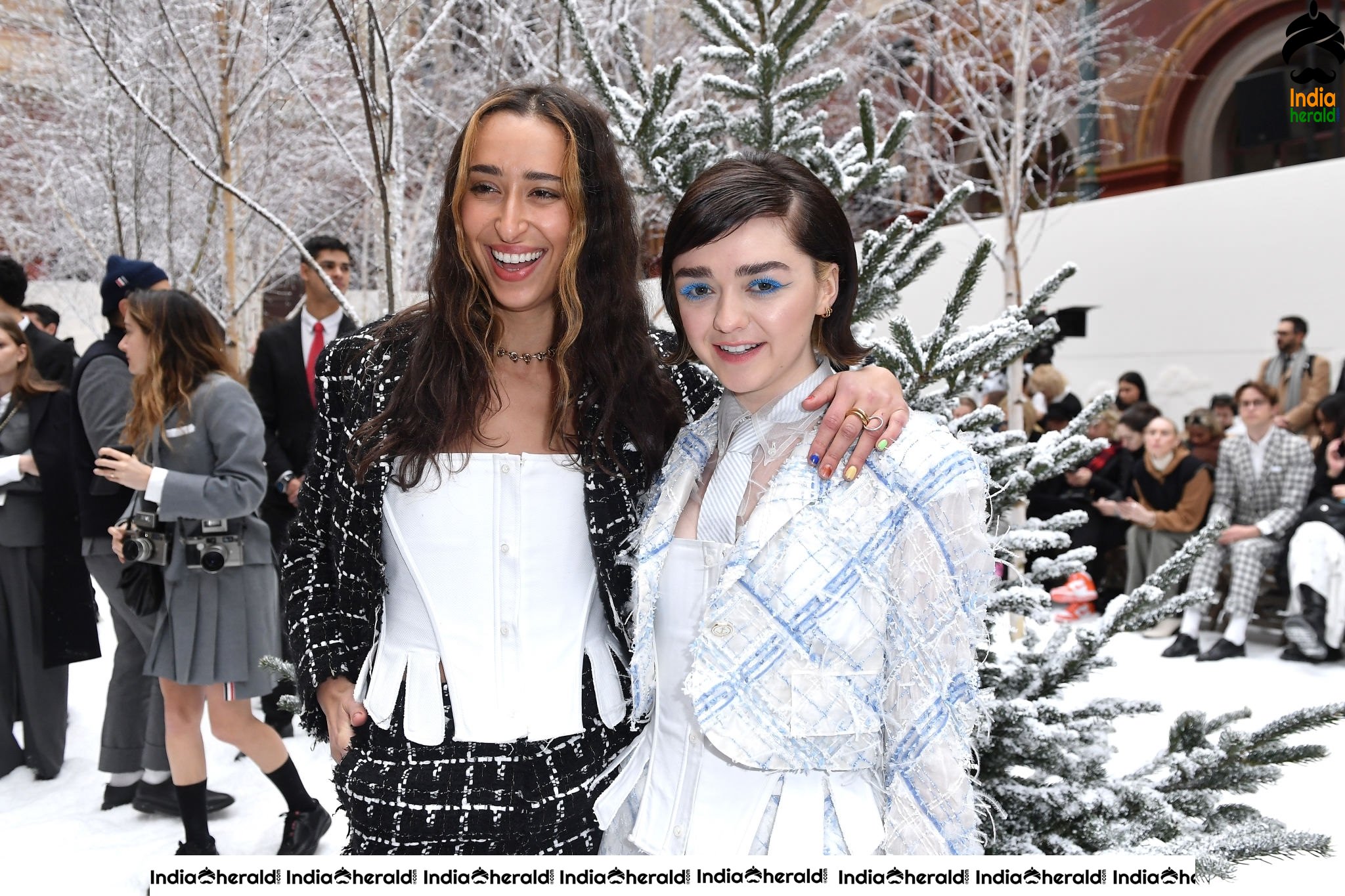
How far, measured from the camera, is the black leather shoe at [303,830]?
163 inches

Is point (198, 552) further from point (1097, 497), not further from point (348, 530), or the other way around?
point (1097, 497)

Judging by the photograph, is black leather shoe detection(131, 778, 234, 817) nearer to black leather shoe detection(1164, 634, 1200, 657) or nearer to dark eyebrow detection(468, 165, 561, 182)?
dark eyebrow detection(468, 165, 561, 182)

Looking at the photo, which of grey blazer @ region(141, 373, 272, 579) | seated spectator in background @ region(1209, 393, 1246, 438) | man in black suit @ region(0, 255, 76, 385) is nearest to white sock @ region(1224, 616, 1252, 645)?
seated spectator in background @ region(1209, 393, 1246, 438)

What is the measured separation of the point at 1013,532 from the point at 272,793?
3874 millimetres

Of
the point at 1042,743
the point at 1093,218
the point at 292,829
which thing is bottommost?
the point at 292,829

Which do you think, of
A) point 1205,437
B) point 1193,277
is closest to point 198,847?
point 1205,437

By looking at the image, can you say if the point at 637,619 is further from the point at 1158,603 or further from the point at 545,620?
the point at 1158,603

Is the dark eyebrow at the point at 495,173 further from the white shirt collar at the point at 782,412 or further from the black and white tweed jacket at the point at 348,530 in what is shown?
the white shirt collar at the point at 782,412

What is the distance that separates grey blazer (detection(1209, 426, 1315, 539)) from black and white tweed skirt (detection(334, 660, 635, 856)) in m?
6.83

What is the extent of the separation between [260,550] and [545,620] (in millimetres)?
2738

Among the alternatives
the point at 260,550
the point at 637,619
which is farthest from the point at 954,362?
the point at 260,550

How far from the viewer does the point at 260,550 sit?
4.29 metres

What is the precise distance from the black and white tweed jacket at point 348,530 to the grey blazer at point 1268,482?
265 inches

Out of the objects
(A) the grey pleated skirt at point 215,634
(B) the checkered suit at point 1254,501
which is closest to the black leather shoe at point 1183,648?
(B) the checkered suit at point 1254,501
